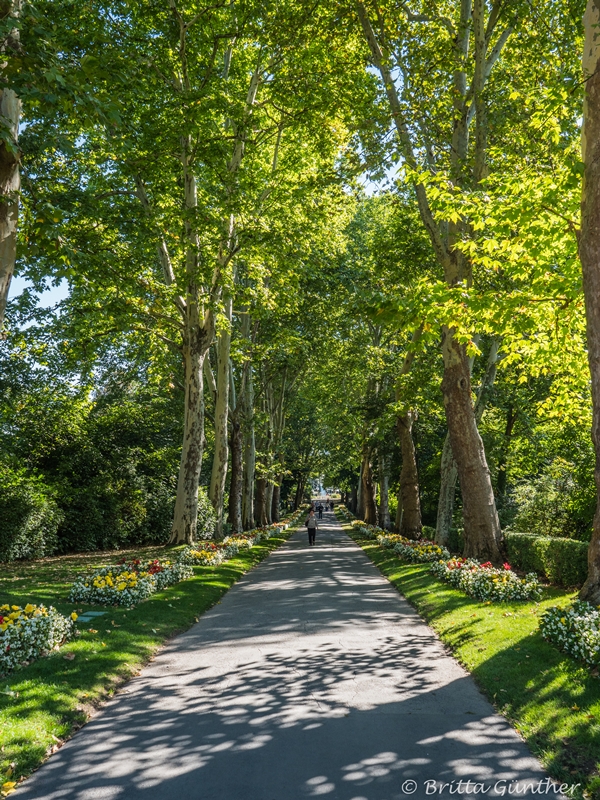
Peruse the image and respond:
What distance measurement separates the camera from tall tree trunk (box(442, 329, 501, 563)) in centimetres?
1363

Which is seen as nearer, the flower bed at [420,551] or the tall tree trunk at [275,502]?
the flower bed at [420,551]

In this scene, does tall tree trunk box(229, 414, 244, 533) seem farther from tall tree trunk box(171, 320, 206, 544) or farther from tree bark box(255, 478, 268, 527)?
tree bark box(255, 478, 268, 527)

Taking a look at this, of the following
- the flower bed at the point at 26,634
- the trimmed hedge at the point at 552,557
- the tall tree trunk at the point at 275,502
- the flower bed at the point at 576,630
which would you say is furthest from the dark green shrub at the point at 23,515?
the tall tree trunk at the point at 275,502

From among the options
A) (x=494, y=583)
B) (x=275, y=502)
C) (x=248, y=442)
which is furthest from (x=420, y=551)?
(x=275, y=502)

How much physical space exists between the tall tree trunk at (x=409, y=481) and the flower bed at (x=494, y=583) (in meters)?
10.8

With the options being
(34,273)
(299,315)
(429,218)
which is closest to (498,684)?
(429,218)

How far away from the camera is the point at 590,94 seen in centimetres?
770

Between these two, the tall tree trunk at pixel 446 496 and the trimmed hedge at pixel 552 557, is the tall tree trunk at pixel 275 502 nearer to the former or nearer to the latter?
the tall tree trunk at pixel 446 496

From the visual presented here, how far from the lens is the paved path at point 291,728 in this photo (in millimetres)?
4281

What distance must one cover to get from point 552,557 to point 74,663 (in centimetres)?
1051

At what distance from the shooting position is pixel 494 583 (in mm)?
11078

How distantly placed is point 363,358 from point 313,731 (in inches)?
990

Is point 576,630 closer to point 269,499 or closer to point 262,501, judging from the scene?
point 262,501

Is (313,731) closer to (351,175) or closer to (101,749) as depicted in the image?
(101,749)
